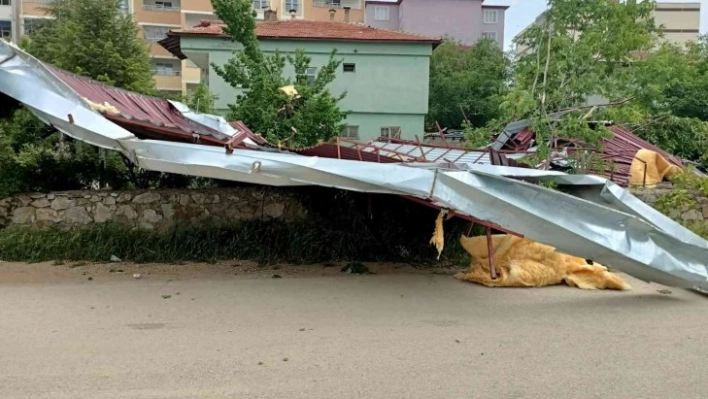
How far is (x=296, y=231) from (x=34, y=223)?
4004 millimetres

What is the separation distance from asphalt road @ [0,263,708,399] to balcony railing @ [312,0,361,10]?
140 ft

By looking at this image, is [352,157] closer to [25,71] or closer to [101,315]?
[101,315]

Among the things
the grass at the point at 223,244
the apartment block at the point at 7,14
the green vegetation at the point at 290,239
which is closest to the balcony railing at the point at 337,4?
the apartment block at the point at 7,14

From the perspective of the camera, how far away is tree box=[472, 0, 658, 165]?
8773mm

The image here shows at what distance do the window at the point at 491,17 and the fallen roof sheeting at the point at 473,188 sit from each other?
64.4 meters

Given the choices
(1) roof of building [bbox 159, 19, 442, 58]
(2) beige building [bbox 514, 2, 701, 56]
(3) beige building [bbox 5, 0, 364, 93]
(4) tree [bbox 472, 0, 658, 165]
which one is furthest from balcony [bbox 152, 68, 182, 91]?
(2) beige building [bbox 514, 2, 701, 56]

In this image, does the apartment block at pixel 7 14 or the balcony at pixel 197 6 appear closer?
the apartment block at pixel 7 14

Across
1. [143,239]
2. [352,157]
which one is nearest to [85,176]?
[143,239]

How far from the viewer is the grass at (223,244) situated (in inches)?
327

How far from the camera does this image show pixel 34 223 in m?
8.72

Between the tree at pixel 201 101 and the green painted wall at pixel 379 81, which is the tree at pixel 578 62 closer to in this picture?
the tree at pixel 201 101

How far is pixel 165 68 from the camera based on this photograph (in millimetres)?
46844

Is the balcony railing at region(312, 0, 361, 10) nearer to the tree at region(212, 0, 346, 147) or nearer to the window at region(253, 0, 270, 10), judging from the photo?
the window at region(253, 0, 270, 10)

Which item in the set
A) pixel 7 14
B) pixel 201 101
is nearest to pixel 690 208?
pixel 201 101
